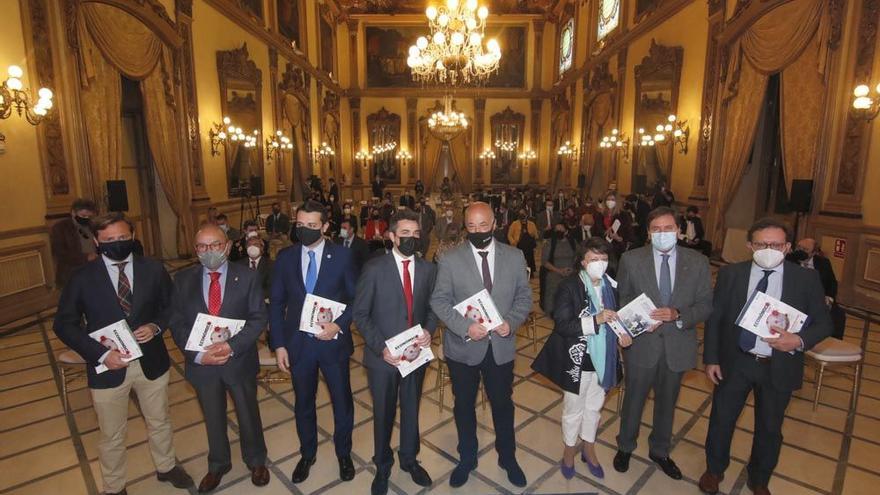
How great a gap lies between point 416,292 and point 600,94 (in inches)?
657

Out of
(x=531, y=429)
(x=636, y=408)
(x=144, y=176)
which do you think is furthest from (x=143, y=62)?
(x=636, y=408)

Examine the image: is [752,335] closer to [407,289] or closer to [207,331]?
[407,289]

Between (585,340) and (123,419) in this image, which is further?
(585,340)

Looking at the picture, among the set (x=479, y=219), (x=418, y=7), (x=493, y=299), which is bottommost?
(x=493, y=299)

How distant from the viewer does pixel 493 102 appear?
27.0 m

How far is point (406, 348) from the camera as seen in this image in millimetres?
2982

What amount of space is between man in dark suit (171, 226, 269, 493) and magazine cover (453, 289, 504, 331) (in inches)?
57.1

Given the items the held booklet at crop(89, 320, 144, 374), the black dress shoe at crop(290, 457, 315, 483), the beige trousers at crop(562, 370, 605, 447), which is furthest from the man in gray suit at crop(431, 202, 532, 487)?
the held booklet at crop(89, 320, 144, 374)

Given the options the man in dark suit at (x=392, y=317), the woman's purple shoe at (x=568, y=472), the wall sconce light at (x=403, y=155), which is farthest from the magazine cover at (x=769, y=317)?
the wall sconce light at (x=403, y=155)

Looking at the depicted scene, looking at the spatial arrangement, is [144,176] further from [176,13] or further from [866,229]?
[866,229]

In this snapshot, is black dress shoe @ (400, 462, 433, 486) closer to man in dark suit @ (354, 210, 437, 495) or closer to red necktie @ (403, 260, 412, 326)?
man in dark suit @ (354, 210, 437, 495)

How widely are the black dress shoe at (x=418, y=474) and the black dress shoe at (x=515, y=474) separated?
58 cm

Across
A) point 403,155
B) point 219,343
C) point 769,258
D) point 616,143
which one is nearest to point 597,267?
point 769,258

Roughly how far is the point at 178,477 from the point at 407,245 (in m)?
2.45
